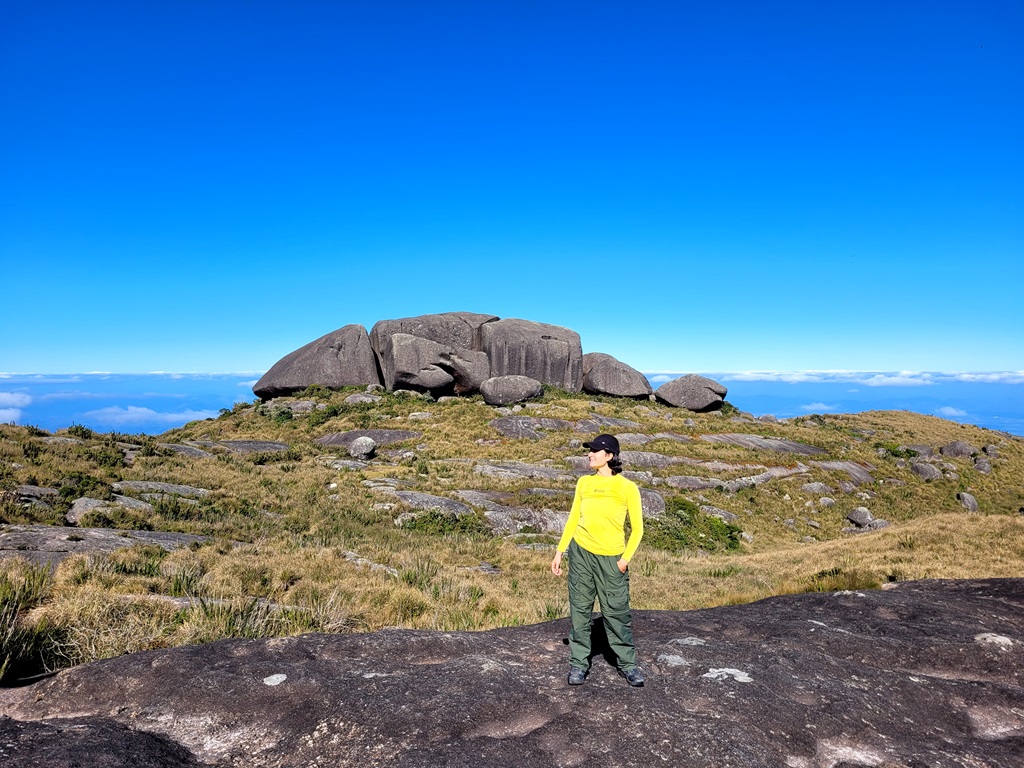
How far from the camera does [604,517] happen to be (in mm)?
6023

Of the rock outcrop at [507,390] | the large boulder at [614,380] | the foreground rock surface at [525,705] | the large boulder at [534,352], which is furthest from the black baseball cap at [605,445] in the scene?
the large boulder at [614,380]

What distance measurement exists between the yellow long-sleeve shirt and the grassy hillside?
15.3 ft

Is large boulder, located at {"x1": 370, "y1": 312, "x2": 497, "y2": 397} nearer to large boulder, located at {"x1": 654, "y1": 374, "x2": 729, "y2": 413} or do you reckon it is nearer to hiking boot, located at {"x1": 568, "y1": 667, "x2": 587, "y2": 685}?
large boulder, located at {"x1": 654, "y1": 374, "x2": 729, "y2": 413}

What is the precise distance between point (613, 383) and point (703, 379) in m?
8.50

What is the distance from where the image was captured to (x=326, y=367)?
2008 inches

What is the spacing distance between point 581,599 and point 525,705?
4.08 ft

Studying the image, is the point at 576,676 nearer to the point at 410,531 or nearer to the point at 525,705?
the point at 525,705

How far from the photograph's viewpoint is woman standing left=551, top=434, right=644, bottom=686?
5840 millimetres

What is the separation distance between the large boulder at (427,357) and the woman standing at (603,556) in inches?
1706

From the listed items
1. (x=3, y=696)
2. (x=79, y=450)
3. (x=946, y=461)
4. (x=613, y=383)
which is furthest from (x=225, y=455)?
(x=946, y=461)

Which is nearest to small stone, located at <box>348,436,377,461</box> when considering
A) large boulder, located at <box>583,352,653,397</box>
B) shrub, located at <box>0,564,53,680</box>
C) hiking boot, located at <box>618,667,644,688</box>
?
shrub, located at <box>0,564,53,680</box>

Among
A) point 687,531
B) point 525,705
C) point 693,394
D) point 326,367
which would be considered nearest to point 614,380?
point 693,394

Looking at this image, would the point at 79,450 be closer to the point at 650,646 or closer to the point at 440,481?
the point at 440,481

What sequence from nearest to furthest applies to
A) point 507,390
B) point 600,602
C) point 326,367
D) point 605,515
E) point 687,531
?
point 600,602, point 605,515, point 687,531, point 507,390, point 326,367
